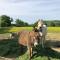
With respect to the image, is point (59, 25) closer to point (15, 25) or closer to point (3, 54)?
point (15, 25)

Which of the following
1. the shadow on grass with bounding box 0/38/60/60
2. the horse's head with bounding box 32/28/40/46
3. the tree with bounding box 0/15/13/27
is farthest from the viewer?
the tree with bounding box 0/15/13/27

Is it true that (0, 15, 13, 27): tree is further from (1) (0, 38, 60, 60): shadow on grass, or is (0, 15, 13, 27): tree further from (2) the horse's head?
(2) the horse's head

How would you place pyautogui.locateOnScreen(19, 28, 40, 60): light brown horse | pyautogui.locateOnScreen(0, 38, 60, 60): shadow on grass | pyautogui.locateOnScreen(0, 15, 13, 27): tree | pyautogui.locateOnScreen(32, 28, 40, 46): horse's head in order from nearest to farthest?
pyautogui.locateOnScreen(32, 28, 40, 46): horse's head
pyautogui.locateOnScreen(19, 28, 40, 60): light brown horse
pyautogui.locateOnScreen(0, 38, 60, 60): shadow on grass
pyautogui.locateOnScreen(0, 15, 13, 27): tree

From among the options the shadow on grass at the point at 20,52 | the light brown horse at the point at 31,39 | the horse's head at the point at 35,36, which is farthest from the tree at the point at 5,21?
the horse's head at the point at 35,36

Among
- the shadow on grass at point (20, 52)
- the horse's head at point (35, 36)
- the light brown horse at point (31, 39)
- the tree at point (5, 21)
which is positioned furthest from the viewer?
the tree at point (5, 21)

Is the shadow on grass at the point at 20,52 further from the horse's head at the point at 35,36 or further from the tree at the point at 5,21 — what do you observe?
the tree at the point at 5,21

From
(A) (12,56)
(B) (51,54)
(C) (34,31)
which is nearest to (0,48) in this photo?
(A) (12,56)

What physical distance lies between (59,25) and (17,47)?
108 ft

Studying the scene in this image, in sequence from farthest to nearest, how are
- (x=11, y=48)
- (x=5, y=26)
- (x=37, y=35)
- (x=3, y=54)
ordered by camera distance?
(x=5, y=26) < (x=11, y=48) < (x=3, y=54) < (x=37, y=35)

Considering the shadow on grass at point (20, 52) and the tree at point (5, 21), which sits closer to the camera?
the shadow on grass at point (20, 52)

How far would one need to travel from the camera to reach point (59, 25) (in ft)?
158

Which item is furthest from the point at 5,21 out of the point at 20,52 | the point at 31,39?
the point at 31,39

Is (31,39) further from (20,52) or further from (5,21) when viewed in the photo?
(5,21)

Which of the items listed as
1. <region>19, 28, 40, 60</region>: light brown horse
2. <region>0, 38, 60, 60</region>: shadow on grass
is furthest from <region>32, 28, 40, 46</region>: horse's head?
<region>0, 38, 60, 60</region>: shadow on grass
